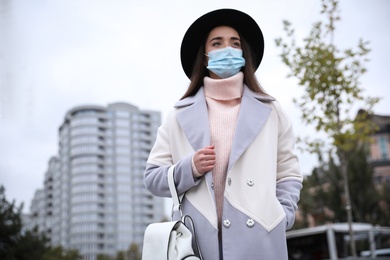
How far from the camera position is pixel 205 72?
3.04 metres

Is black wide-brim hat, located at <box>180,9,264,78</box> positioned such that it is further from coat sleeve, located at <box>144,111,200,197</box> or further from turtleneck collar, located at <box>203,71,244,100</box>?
coat sleeve, located at <box>144,111,200,197</box>

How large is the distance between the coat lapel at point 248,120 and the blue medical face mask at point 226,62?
0.14m

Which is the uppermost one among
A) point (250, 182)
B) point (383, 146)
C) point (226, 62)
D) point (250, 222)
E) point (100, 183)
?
point (100, 183)

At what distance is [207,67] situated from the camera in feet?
9.56

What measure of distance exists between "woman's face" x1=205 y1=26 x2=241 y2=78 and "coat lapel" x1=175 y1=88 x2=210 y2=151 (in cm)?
24

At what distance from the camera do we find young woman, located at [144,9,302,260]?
2.42 m

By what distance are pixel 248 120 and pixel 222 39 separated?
1.88ft

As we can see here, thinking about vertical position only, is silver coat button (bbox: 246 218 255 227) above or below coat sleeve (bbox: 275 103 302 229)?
below

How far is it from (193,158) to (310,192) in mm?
29900

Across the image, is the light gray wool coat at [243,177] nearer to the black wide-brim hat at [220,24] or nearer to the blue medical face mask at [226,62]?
the blue medical face mask at [226,62]

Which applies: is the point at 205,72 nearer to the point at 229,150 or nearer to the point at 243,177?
the point at 229,150

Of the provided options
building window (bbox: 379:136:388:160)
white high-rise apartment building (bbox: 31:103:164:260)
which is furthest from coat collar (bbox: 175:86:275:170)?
white high-rise apartment building (bbox: 31:103:164:260)

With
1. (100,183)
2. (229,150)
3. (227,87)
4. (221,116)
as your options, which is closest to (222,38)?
(227,87)

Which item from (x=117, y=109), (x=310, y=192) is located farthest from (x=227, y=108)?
(x=117, y=109)
